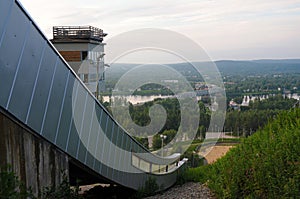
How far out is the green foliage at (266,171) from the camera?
567 cm

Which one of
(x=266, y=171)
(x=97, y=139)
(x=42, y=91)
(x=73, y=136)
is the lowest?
(x=266, y=171)

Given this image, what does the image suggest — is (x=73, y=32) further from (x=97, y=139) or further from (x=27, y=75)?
(x=27, y=75)

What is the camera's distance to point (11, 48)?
466 centimetres

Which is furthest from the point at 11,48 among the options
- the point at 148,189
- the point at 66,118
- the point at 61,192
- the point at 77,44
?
the point at 77,44

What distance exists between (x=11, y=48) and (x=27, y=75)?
0.47m

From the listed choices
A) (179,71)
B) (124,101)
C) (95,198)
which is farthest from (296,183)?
(124,101)

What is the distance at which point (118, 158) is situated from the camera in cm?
802

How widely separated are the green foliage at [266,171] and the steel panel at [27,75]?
3.87m

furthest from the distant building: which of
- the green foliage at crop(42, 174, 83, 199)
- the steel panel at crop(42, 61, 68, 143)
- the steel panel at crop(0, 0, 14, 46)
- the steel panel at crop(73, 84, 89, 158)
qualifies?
the steel panel at crop(0, 0, 14, 46)

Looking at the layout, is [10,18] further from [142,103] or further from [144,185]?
[142,103]

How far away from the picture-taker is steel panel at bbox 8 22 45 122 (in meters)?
4.72

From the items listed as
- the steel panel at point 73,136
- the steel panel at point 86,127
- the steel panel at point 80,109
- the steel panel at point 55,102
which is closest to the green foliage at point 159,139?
the steel panel at point 86,127

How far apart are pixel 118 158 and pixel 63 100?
2563 mm

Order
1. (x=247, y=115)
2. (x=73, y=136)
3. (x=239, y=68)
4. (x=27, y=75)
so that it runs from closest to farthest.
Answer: (x=27, y=75)
(x=73, y=136)
(x=247, y=115)
(x=239, y=68)
